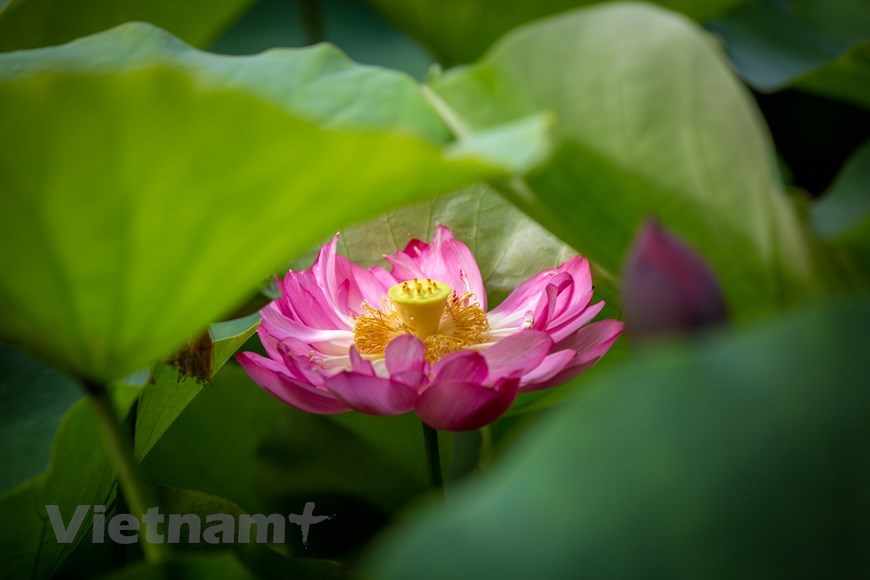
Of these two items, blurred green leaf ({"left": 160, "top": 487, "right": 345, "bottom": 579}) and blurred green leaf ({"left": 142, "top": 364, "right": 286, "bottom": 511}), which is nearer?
blurred green leaf ({"left": 160, "top": 487, "right": 345, "bottom": 579})

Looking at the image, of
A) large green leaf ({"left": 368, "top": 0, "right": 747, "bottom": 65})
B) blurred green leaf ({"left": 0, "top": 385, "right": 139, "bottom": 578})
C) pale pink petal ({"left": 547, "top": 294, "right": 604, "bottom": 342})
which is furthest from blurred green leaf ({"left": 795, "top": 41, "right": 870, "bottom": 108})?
blurred green leaf ({"left": 0, "top": 385, "right": 139, "bottom": 578})

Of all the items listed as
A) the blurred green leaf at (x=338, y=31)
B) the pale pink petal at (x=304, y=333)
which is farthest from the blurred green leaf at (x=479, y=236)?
the blurred green leaf at (x=338, y=31)

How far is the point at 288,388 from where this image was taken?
442 mm

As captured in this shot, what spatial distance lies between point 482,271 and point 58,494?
28 cm

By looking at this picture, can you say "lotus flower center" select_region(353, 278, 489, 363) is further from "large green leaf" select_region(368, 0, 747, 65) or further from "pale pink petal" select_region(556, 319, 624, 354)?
"large green leaf" select_region(368, 0, 747, 65)

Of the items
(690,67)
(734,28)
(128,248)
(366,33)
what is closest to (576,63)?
(690,67)

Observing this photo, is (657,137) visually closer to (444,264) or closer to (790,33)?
(444,264)

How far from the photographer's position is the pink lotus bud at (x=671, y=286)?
0.28 metres

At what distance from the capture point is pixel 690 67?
0.32m

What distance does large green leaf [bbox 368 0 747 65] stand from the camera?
0.74 meters

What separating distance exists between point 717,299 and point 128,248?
0.20 metres

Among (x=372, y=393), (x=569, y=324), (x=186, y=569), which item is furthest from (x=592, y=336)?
(x=186, y=569)

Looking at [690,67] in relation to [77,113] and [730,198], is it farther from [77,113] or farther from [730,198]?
[77,113]

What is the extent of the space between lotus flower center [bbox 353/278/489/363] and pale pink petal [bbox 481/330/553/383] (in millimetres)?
76
